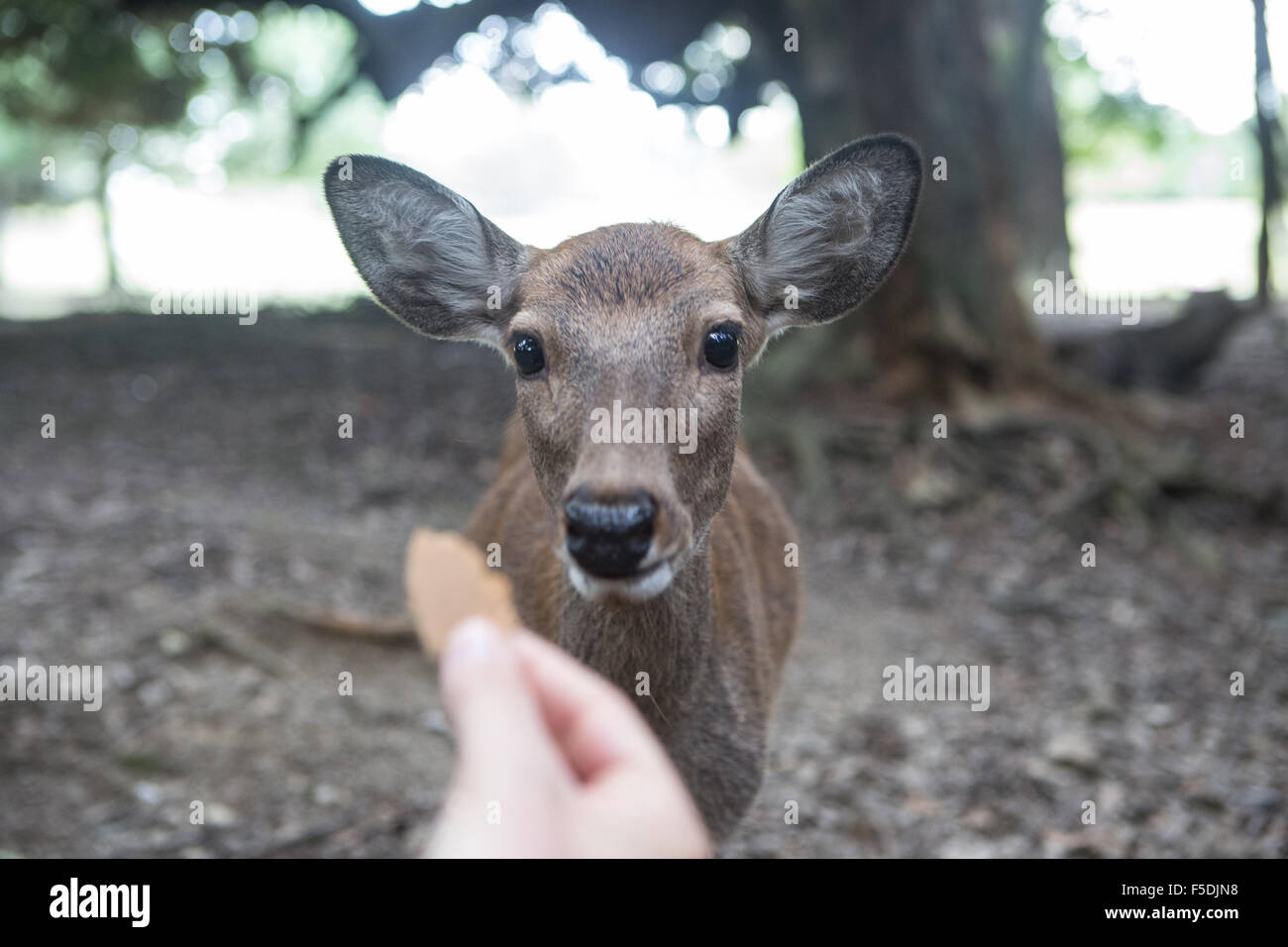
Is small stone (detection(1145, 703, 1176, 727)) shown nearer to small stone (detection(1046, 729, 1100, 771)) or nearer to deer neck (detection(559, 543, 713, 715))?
small stone (detection(1046, 729, 1100, 771))

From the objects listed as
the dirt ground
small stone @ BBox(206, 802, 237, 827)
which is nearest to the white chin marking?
the dirt ground

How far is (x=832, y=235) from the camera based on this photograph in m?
3.35

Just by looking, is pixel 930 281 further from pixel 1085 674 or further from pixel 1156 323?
pixel 1156 323

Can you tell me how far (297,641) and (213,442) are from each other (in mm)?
4061

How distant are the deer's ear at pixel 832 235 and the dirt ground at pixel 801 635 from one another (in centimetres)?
103

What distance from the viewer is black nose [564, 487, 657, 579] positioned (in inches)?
95.1

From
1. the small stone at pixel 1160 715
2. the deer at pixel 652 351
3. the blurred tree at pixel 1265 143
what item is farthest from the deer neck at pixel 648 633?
the blurred tree at pixel 1265 143

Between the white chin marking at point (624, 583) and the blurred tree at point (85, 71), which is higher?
the blurred tree at point (85, 71)

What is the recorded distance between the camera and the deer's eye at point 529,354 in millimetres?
3008

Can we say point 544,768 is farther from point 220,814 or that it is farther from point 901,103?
point 901,103

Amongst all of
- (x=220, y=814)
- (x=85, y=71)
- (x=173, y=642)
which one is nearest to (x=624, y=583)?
(x=220, y=814)

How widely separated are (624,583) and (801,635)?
449 cm

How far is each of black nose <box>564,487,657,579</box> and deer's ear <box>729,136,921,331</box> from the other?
120 cm

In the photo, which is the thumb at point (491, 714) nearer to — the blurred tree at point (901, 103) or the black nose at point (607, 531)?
the black nose at point (607, 531)
